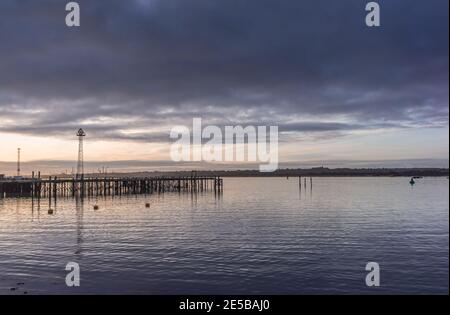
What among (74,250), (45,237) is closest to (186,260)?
(74,250)

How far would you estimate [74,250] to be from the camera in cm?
2908

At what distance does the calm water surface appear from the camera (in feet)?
67.2

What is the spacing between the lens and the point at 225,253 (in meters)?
28.1

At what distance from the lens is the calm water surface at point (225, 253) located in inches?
806

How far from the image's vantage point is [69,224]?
43.1 meters

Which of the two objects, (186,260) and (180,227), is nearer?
(186,260)
